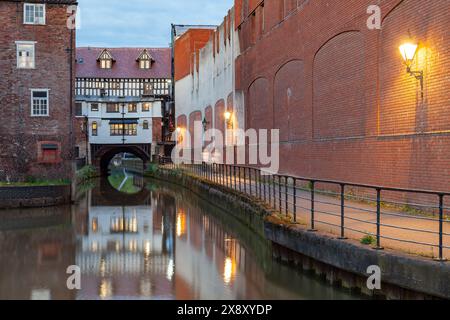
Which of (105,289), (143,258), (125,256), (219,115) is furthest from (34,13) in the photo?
(105,289)

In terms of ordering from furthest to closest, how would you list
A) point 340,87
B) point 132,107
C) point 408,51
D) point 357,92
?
1. point 132,107
2. point 340,87
3. point 357,92
4. point 408,51

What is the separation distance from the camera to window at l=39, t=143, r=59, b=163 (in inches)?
1073

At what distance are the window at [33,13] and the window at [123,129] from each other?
30234mm

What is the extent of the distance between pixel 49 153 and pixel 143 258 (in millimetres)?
15339

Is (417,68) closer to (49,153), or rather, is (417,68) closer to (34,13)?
(49,153)

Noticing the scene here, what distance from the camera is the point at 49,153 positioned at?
1077 inches

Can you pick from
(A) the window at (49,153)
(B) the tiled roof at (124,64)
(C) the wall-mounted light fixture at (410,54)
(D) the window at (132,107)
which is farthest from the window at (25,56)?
(B) the tiled roof at (124,64)

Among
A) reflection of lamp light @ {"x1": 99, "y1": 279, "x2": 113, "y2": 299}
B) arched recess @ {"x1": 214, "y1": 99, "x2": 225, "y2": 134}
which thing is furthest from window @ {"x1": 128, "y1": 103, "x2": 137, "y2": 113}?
reflection of lamp light @ {"x1": 99, "y1": 279, "x2": 113, "y2": 299}

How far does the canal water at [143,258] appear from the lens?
1018 centimetres

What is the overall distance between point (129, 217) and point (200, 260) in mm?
10259

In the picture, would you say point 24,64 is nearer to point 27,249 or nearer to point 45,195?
point 45,195

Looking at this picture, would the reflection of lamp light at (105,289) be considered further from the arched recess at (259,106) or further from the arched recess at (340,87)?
the arched recess at (259,106)

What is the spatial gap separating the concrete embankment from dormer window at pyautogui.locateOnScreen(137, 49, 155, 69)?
49.9 m

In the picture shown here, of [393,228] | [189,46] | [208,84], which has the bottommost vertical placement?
[393,228]
